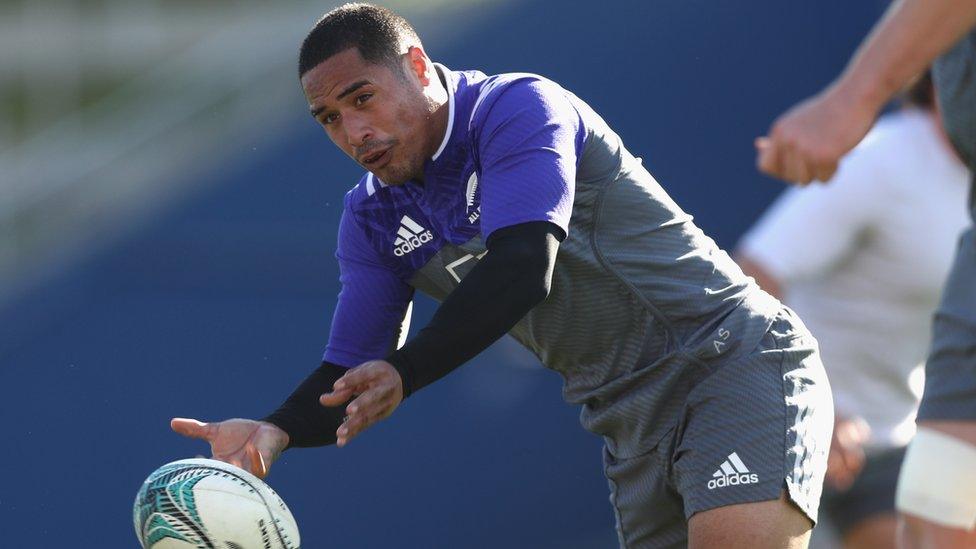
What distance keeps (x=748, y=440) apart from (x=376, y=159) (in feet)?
3.91

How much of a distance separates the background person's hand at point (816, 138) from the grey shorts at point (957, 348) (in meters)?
0.84

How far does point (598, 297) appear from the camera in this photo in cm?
380

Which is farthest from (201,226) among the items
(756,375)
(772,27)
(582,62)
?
(756,375)

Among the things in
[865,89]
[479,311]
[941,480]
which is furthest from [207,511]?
[865,89]

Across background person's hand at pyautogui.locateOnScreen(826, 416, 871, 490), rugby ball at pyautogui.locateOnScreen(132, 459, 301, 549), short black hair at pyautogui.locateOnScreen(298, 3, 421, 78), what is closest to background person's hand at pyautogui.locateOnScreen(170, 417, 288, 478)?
rugby ball at pyautogui.locateOnScreen(132, 459, 301, 549)

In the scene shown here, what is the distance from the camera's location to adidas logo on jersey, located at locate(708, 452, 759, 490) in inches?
143

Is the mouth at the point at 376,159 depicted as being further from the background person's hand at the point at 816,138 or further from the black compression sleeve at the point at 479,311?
the background person's hand at the point at 816,138

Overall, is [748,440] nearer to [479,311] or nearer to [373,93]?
[479,311]

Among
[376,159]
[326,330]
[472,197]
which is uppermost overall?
[376,159]

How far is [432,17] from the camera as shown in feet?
22.9

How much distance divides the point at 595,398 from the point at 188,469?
111 cm

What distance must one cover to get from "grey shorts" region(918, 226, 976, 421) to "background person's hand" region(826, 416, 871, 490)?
1307mm

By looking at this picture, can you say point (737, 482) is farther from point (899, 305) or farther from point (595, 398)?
→ point (899, 305)

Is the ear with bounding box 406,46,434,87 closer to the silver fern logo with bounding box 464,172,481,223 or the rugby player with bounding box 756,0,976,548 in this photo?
the silver fern logo with bounding box 464,172,481,223
